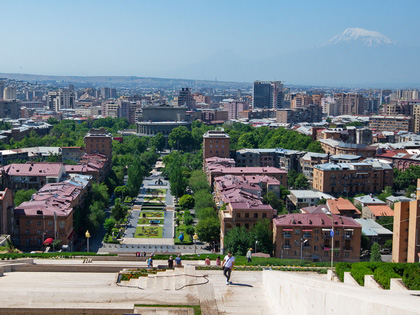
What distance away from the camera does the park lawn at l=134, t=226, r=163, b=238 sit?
33.6 m

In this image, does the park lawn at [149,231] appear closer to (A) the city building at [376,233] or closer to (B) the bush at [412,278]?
(A) the city building at [376,233]

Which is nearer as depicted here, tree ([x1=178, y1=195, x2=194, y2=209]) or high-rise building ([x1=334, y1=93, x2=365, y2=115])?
tree ([x1=178, y1=195, x2=194, y2=209])

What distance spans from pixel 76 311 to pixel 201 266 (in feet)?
15.4

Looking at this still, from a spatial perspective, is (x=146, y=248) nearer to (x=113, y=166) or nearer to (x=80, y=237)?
(x=80, y=237)

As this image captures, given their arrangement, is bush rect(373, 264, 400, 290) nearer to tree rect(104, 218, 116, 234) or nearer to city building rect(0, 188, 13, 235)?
city building rect(0, 188, 13, 235)

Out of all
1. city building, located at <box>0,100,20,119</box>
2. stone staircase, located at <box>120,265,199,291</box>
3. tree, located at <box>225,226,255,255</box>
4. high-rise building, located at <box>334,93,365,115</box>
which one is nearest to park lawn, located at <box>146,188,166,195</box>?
tree, located at <box>225,226,255,255</box>

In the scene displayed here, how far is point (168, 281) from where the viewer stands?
14.3m

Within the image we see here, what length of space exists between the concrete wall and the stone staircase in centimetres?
199

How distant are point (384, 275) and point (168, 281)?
491cm

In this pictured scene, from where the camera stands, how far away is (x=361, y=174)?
47406 mm

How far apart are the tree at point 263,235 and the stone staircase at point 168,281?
41.3ft

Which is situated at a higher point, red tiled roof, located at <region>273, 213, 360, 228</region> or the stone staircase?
the stone staircase

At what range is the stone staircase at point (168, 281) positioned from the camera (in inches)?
549

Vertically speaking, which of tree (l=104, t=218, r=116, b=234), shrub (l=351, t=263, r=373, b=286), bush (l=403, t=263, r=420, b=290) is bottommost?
tree (l=104, t=218, r=116, b=234)
